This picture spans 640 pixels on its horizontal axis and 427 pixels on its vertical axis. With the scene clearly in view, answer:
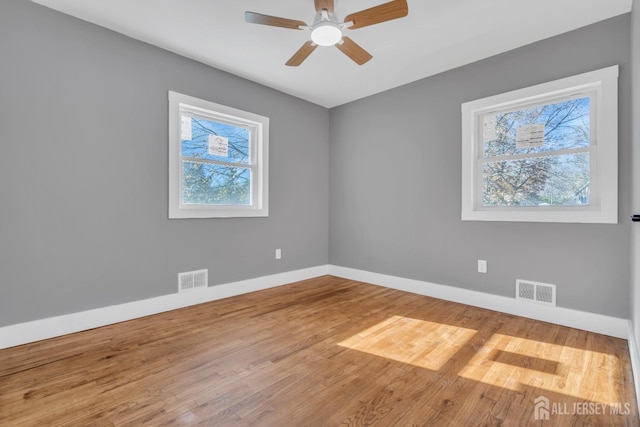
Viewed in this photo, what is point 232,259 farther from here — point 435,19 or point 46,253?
point 435,19

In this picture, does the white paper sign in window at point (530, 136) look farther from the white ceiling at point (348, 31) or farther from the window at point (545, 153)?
the white ceiling at point (348, 31)

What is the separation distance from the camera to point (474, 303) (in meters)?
3.09

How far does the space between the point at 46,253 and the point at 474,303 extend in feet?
12.7

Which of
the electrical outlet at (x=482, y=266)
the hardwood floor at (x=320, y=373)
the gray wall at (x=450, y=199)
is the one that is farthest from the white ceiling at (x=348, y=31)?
the hardwood floor at (x=320, y=373)

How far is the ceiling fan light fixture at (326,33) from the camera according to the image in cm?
212

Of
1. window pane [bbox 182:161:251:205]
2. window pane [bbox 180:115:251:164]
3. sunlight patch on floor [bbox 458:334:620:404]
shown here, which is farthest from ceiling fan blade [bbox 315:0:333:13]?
sunlight patch on floor [bbox 458:334:620:404]

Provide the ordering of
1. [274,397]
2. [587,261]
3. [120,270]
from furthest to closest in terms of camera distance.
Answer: [120,270], [587,261], [274,397]

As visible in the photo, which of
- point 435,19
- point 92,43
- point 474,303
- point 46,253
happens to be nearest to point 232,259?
point 46,253

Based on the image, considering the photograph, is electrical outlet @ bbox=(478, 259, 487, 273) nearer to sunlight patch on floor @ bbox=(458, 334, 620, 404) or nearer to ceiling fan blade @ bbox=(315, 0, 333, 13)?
sunlight patch on floor @ bbox=(458, 334, 620, 404)

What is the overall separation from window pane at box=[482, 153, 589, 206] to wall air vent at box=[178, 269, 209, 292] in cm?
309

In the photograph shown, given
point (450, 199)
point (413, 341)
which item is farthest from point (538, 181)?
point (413, 341)

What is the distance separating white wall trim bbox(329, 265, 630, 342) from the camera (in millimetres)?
2381

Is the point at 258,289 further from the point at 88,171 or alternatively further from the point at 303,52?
the point at 303,52

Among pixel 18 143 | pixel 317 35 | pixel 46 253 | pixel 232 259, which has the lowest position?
pixel 232 259
